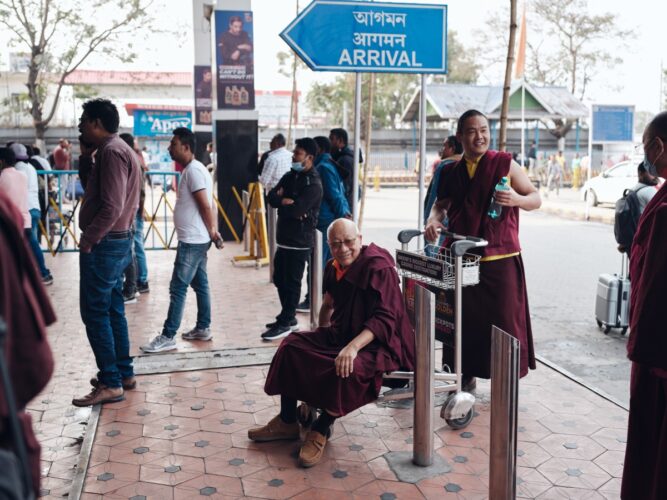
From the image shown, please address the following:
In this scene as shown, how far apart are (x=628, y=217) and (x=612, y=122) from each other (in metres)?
11.9

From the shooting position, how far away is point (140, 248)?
27.0 feet

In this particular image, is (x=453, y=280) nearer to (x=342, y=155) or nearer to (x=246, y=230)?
(x=342, y=155)

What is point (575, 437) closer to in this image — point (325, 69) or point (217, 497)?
point (217, 497)

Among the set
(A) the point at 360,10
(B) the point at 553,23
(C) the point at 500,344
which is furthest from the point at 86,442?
(B) the point at 553,23

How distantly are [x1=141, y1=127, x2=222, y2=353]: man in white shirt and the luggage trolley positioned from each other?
2053 millimetres

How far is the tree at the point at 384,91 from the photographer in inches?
1556

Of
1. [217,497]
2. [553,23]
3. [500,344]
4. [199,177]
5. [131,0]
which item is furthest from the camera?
[553,23]

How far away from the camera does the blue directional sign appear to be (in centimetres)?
500

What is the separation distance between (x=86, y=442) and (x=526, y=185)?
9.62 ft

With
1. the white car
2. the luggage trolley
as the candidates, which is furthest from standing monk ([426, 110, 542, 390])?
the white car

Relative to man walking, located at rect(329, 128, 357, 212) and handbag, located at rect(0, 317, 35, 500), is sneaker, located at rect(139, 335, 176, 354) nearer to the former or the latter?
man walking, located at rect(329, 128, 357, 212)

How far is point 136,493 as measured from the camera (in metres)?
3.59

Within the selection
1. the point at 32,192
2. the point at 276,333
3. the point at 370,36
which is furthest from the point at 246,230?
the point at 370,36

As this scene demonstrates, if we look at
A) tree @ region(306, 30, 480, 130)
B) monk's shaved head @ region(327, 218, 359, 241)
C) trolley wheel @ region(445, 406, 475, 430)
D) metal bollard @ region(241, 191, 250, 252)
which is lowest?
trolley wheel @ region(445, 406, 475, 430)
